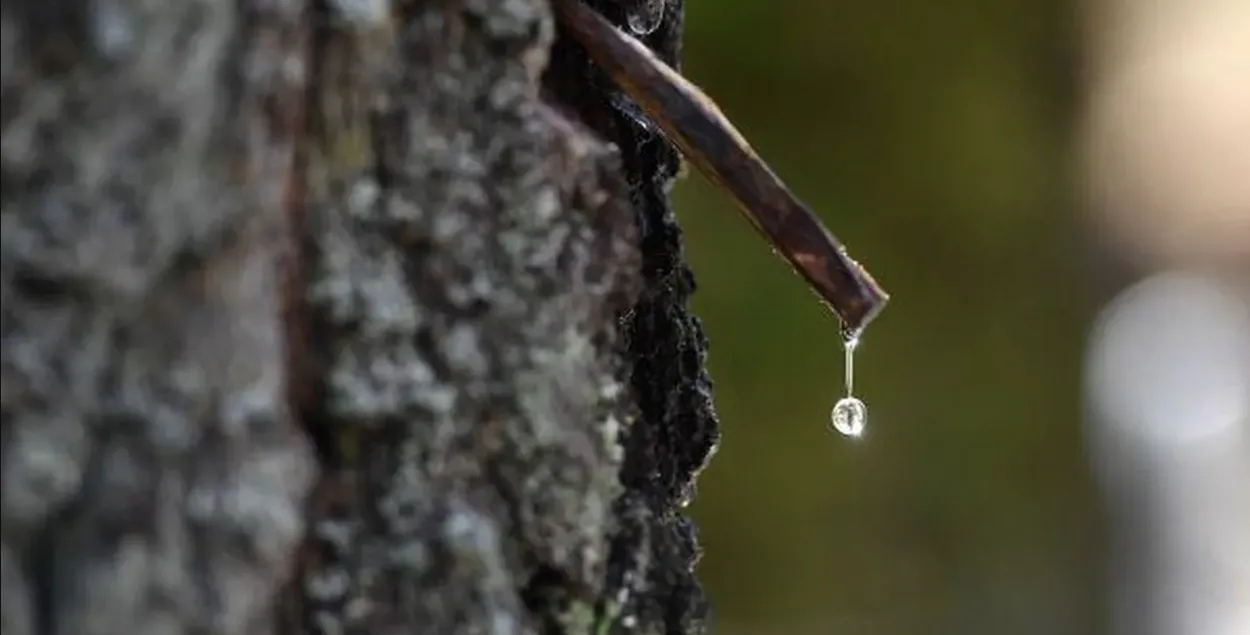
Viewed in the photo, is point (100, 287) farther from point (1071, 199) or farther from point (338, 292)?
point (1071, 199)

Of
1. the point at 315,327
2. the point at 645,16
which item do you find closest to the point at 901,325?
the point at 645,16

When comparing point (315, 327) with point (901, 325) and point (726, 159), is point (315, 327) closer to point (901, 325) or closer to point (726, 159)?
point (726, 159)

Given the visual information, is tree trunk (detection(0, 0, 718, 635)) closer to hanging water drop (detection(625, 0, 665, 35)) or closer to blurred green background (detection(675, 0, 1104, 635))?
hanging water drop (detection(625, 0, 665, 35))

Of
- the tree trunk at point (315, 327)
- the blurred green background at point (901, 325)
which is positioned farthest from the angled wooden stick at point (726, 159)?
the blurred green background at point (901, 325)

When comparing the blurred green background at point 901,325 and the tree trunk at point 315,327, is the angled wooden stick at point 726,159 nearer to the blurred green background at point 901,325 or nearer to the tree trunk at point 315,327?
the tree trunk at point 315,327

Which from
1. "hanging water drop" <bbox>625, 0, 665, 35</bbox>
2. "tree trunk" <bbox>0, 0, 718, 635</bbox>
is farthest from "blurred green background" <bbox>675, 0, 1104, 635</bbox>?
"tree trunk" <bbox>0, 0, 718, 635</bbox>

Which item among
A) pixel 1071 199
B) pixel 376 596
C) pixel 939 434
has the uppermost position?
pixel 1071 199

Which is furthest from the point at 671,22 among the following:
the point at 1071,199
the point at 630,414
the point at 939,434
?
the point at 1071,199
